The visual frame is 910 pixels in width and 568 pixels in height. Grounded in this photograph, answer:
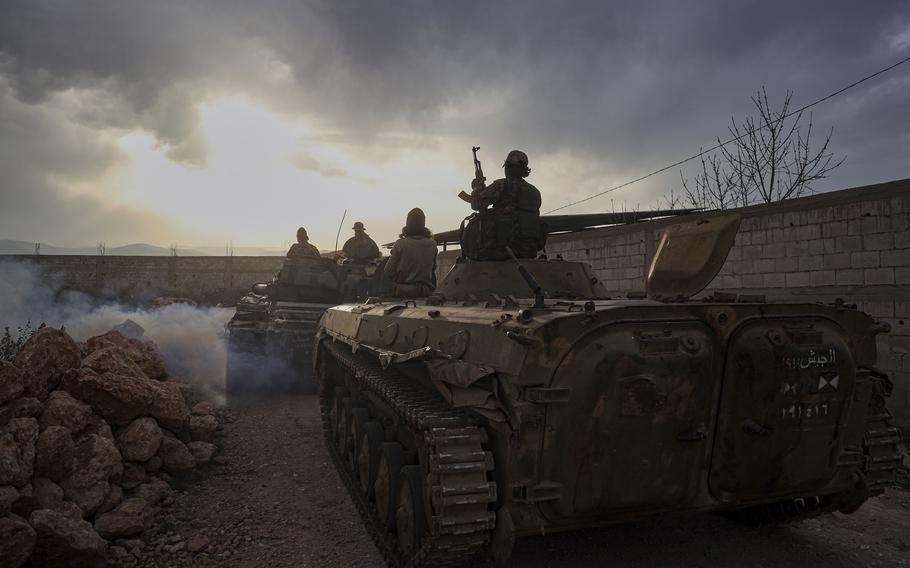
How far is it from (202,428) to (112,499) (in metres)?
2.29

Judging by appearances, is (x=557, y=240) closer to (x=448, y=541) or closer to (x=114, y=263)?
(x=448, y=541)

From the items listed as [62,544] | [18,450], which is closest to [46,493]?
[18,450]

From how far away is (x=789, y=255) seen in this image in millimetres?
8242

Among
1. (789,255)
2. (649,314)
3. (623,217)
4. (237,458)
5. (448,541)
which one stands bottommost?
(237,458)

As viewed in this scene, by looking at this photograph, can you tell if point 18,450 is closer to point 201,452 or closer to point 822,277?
point 201,452

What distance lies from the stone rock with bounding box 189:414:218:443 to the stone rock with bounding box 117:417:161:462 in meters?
1.22

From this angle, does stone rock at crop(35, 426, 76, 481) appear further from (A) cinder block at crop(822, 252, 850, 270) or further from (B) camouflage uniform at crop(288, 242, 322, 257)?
(B) camouflage uniform at crop(288, 242, 322, 257)

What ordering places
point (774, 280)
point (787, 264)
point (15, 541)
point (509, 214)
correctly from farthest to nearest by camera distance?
point (774, 280)
point (787, 264)
point (509, 214)
point (15, 541)

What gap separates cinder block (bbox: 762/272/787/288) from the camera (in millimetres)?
8359

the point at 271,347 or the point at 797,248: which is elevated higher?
the point at 797,248

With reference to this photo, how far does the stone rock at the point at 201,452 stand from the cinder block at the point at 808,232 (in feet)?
26.1

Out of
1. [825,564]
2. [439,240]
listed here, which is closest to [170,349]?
[439,240]

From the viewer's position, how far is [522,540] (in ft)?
15.2

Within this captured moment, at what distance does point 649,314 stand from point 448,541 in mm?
1629
